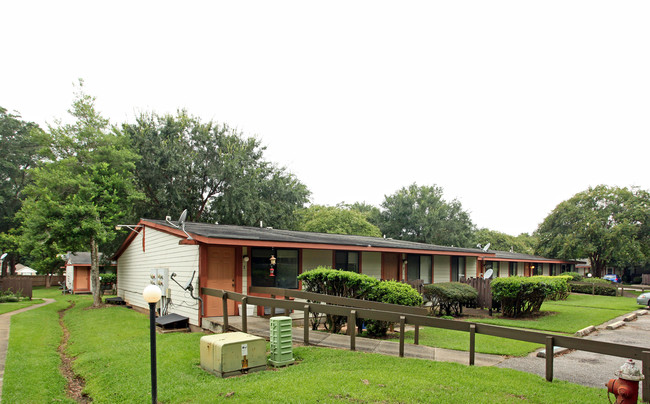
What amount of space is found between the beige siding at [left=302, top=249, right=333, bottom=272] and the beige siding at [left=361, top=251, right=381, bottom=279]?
192 cm

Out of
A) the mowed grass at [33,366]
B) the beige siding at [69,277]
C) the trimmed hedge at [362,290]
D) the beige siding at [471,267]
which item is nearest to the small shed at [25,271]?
the beige siding at [69,277]

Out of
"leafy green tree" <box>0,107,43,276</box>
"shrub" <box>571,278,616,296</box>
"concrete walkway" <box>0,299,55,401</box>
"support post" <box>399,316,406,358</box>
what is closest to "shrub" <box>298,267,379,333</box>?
"support post" <box>399,316,406,358</box>

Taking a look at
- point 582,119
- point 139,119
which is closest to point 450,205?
point 582,119

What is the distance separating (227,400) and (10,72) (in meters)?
15.8

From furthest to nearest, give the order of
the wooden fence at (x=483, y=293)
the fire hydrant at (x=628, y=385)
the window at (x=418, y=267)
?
1. the window at (x=418, y=267)
2. the wooden fence at (x=483, y=293)
3. the fire hydrant at (x=628, y=385)

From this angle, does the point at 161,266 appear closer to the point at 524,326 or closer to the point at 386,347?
the point at 386,347

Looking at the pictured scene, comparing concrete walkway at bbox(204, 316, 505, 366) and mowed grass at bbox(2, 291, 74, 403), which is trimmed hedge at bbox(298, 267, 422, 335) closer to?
concrete walkway at bbox(204, 316, 505, 366)

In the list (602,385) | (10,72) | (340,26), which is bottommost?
(602,385)

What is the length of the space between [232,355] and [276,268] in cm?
638

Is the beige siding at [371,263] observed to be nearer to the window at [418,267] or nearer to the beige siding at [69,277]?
the window at [418,267]

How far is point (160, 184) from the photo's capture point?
26391 millimetres

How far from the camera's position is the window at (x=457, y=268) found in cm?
2142

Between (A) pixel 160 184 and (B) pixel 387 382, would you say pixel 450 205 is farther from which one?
(B) pixel 387 382

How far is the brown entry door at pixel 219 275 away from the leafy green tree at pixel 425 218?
34.8 m
